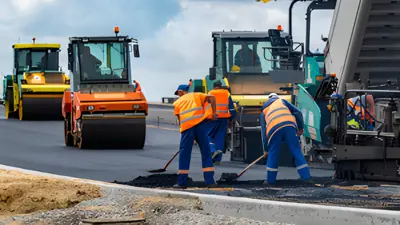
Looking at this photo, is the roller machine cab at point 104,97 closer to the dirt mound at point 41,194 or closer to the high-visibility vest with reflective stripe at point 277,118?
the high-visibility vest with reflective stripe at point 277,118

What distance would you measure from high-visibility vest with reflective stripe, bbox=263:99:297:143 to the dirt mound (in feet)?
12.3

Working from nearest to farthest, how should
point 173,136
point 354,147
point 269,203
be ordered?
point 269,203 < point 354,147 < point 173,136

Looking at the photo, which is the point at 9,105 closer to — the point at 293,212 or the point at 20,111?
the point at 20,111

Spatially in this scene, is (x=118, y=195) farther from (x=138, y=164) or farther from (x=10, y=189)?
(x=138, y=164)

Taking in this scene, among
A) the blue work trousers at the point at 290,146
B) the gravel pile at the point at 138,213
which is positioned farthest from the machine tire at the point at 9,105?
the gravel pile at the point at 138,213

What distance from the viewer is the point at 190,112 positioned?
47.1ft

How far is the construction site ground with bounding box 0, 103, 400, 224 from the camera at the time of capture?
38.3 ft

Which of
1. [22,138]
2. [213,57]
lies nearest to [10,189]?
[213,57]

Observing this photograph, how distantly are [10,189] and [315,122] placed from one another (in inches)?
254

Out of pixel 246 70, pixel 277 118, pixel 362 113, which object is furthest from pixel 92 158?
pixel 362 113

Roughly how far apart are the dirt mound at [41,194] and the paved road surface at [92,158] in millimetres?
3373

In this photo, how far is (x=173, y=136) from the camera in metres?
27.5

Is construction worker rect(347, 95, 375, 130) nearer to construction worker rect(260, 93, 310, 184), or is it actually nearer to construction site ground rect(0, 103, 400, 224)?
construction worker rect(260, 93, 310, 184)

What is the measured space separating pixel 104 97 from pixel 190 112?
7.84 m
